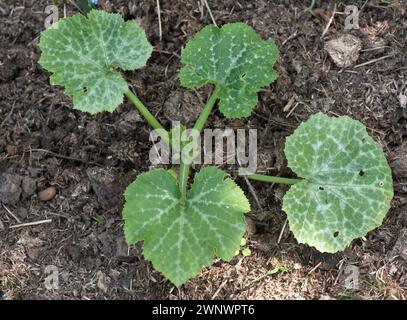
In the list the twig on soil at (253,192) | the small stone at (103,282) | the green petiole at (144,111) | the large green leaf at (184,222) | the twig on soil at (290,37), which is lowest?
the small stone at (103,282)

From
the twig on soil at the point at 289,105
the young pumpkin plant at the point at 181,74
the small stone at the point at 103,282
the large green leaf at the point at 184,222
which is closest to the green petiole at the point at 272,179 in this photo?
the young pumpkin plant at the point at 181,74

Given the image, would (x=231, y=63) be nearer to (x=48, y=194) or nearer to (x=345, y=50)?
(x=345, y=50)

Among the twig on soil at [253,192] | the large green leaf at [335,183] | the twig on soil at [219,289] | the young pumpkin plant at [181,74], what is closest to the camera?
the young pumpkin plant at [181,74]

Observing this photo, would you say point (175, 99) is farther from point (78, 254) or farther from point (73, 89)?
point (78, 254)

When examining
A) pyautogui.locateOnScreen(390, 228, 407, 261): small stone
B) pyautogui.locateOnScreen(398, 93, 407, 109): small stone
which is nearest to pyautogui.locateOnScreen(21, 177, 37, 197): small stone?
pyautogui.locateOnScreen(390, 228, 407, 261): small stone

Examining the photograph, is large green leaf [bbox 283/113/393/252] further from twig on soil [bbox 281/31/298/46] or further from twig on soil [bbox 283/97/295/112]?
twig on soil [bbox 281/31/298/46]

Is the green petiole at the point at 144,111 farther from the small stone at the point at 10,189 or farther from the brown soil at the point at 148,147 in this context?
the small stone at the point at 10,189

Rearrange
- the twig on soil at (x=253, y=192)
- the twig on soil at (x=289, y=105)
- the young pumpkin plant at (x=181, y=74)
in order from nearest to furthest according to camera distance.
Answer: the young pumpkin plant at (x=181, y=74), the twig on soil at (x=253, y=192), the twig on soil at (x=289, y=105)
